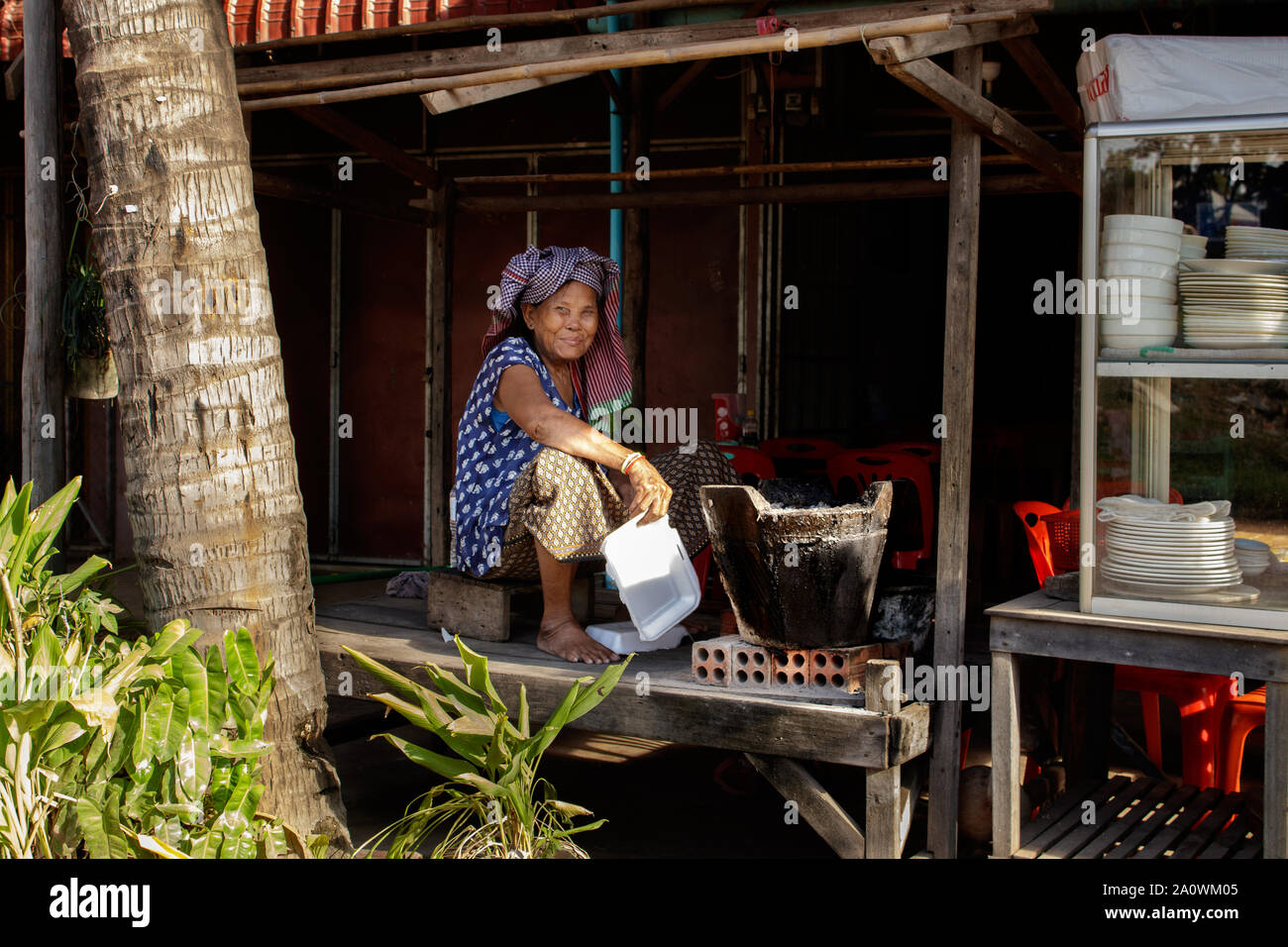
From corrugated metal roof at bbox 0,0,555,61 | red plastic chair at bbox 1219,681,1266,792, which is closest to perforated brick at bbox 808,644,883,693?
red plastic chair at bbox 1219,681,1266,792

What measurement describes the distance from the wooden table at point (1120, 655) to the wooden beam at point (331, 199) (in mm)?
3853

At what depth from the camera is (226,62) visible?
10.8 ft

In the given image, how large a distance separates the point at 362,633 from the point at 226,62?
2.11 metres

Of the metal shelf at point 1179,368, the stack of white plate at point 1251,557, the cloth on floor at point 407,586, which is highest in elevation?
the metal shelf at point 1179,368

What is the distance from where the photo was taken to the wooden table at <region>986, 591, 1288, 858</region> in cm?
301

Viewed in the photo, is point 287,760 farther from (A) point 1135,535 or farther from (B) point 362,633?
(A) point 1135,535

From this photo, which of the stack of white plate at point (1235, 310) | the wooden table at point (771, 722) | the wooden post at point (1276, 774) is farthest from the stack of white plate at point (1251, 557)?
the wooden table at point (771, 722)

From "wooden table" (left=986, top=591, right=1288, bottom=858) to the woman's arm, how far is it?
1123mm

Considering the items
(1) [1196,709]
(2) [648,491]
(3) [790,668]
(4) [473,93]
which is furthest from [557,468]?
(1) [1196,709]

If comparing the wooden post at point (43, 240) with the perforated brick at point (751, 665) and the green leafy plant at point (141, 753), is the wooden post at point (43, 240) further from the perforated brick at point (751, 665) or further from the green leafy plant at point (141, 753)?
the perforated brick at point (751, 665)

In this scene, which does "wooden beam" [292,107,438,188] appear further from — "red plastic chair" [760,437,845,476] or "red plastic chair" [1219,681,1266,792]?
"red plastic chair" [1219,681,1266,792]

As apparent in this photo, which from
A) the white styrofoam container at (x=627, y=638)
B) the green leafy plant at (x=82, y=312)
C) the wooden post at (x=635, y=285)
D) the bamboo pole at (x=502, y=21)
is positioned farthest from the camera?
the wooden post at (x=635, y=285)

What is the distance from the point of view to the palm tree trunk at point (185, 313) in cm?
316
